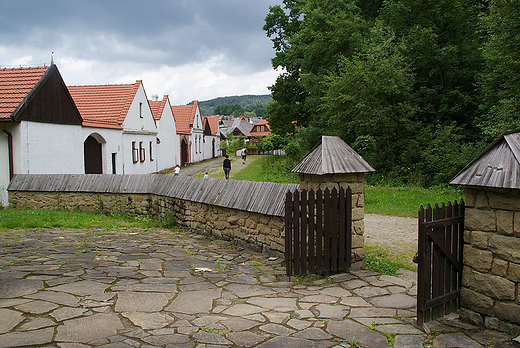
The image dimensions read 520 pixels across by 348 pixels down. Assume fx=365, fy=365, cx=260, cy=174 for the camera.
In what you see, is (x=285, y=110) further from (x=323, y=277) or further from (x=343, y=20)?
(x=323, y=277)

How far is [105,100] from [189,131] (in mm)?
14513

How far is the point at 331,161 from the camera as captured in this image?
5871 mm

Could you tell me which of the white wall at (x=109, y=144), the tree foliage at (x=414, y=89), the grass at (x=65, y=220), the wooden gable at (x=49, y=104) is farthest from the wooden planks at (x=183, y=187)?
the tree foliage at (x=414, y=89)

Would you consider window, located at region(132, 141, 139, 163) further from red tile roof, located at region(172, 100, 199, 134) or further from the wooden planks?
red tile roof, located at region(172, 100, 199, 134)

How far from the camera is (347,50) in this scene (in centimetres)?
2484

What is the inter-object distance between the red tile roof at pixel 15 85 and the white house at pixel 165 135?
14018mm

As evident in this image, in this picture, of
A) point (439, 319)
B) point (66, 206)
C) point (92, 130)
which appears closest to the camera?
point (439, 319)

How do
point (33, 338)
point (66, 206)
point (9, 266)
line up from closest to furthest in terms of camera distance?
point (33, 338) → point (9, 266) → point (66, 206)

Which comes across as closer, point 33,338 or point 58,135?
point 33,338

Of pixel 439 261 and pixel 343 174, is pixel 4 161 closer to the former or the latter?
pixel 343 174

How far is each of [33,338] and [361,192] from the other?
482 cm

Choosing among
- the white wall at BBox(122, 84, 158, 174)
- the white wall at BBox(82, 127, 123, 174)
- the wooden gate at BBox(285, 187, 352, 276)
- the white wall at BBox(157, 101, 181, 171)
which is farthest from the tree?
the wooden gate at BBox(285, 187, 352, 276)

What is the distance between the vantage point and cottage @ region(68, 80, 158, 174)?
64.5 ft

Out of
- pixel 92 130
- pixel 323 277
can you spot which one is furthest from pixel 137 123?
pixel 323 277
